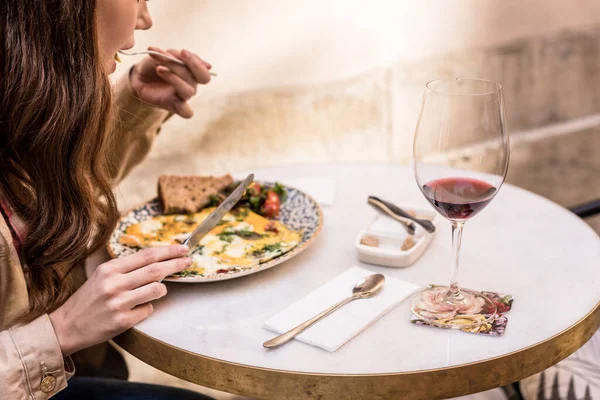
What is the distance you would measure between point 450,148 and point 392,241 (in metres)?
0.32

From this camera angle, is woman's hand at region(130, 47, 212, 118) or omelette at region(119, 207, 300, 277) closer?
omelette at region(119, 207, 300, 277)

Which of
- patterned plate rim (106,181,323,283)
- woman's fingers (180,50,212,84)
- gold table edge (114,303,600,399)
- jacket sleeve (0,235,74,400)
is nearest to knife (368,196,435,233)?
patterned plate rim (106,181,323,283)

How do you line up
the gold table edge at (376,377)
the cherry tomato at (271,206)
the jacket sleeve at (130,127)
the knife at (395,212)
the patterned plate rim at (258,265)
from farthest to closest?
the jacket sleeve at (130,127), the cherry tomato at (271,206), the knife at (395,212), the patterned plate rim at (258,265), the gold table edge at (376,377)

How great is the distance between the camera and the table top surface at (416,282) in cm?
100

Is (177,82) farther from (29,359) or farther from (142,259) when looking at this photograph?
(29,359)

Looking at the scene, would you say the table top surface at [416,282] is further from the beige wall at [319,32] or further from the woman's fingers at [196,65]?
the beige wall at [319,32]

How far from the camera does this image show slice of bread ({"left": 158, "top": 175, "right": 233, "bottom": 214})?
1472 mm

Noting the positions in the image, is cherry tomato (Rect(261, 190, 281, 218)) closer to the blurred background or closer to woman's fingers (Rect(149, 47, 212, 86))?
woman's fingers (Rect(149, 47, 212, 86))

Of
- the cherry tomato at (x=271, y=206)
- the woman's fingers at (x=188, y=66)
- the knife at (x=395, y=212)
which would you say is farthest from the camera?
the woman's fingers at (x=188, y=66)

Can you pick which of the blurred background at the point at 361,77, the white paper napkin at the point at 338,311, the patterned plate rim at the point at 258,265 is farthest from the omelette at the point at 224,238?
the blurred background at the point at 361,77

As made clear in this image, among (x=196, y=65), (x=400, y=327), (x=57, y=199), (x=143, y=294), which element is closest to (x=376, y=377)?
(x=400, y=327)

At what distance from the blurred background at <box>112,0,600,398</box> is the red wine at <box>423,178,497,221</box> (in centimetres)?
131

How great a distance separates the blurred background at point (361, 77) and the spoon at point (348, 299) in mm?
1216

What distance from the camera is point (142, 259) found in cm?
114
